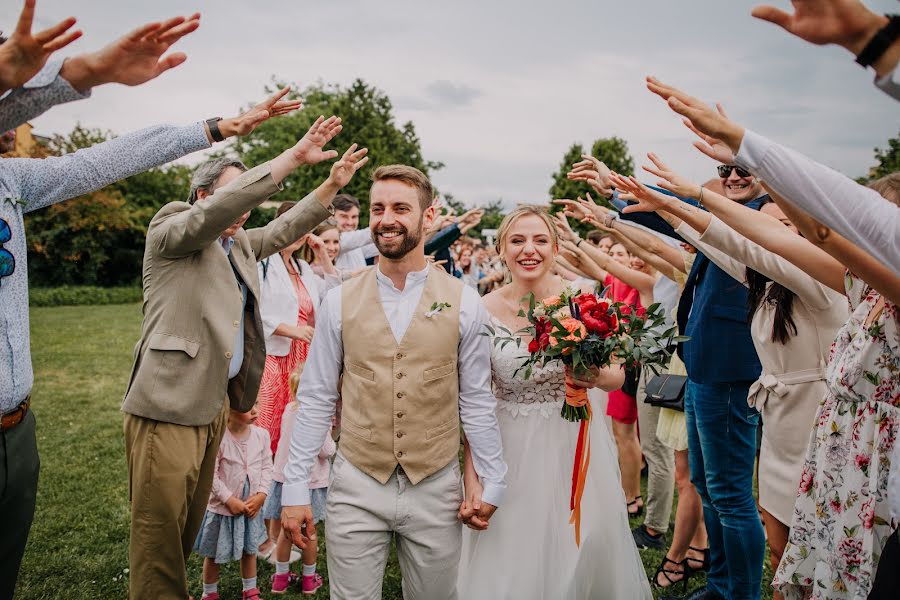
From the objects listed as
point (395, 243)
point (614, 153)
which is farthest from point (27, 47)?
point (614, 153)

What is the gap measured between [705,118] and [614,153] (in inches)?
1149

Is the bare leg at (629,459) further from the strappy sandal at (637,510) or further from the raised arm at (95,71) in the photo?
the raised arm at (95,71)

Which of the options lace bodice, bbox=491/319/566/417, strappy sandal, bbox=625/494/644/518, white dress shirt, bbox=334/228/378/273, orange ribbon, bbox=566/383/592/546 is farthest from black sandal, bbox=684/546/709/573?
white dress shirt, bbox=334/228/378/273

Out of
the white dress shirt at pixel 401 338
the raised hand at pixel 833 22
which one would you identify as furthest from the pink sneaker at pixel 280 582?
the raised hand at pixel 833 22

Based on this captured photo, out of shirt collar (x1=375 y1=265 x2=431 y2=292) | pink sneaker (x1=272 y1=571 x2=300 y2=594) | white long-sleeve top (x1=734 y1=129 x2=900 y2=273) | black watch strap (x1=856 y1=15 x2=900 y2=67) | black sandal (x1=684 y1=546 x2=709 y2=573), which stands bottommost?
pink sneaker (x1=272 y1=571 x2=300 y2=594)

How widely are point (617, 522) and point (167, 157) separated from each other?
331cm

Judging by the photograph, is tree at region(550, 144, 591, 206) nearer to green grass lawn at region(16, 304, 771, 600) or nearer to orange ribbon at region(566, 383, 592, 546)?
green grass lawn at region(16, 304, 771, 600)

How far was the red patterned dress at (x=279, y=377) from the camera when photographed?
5.17m

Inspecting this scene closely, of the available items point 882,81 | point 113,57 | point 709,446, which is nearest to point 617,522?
point 709,446

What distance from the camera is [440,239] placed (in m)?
6.87

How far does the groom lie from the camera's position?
298cm

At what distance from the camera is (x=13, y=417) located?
2672 mm

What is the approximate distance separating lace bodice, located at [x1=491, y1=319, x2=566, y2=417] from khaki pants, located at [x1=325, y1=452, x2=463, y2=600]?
79 centimetres

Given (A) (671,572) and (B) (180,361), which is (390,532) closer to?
(B) (180,361)
